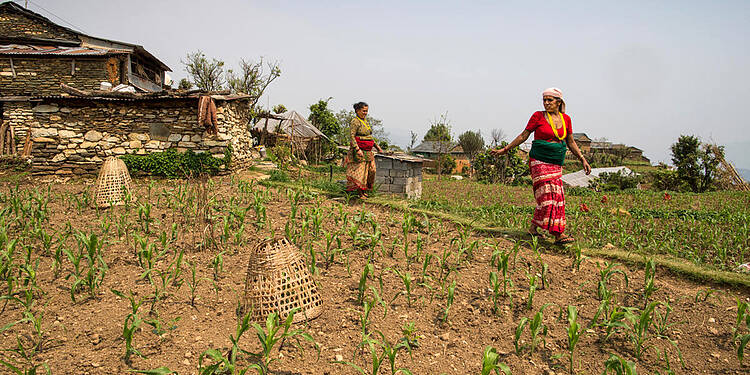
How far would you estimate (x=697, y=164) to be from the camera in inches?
679

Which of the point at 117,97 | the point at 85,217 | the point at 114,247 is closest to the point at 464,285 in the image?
the point at 114,247

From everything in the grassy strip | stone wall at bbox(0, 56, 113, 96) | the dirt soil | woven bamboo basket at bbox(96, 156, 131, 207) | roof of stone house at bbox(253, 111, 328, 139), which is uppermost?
stone wall at bbox(0, 56, 113, 96)

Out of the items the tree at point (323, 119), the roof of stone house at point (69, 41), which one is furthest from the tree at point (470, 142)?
the roof of stone house at point (69, 41)

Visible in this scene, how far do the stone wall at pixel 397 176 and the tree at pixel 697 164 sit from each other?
50.8 feet

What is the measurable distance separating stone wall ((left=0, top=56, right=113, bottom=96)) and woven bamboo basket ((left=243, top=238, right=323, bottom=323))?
19.1 metres

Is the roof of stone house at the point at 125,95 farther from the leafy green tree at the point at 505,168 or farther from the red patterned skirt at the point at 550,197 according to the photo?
the leafy green tree at the point at 505,168

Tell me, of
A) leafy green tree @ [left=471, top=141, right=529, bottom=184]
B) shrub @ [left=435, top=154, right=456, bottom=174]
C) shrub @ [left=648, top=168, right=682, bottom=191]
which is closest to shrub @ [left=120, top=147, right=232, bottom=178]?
leafy green tree @ [left=471, top=141, right=529, bottom=184]

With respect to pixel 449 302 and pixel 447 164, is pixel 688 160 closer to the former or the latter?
pixel 447 164

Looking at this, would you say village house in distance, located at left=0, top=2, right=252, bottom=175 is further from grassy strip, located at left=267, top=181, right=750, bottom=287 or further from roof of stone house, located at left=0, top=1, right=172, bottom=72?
roof of stone house, located at left=0, top=1, right=172, bottom=72

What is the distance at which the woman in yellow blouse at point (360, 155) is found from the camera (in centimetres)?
685

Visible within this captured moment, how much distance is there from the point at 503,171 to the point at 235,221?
52.4 ft

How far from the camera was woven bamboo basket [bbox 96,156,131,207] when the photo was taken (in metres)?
5.60

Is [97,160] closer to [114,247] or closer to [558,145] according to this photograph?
[114,247]

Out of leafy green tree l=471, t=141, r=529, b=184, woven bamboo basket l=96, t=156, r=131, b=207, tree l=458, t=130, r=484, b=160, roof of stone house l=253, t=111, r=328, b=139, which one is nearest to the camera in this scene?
woven bamboo basket l=96, t=156, r=131, b=207
